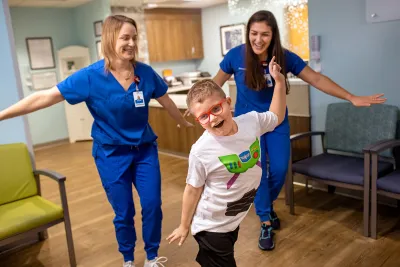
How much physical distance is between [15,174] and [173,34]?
16.6ft

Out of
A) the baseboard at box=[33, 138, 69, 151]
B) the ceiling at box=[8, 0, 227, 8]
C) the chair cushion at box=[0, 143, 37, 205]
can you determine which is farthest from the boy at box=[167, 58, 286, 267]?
the baseboard at box=[33, 138, 69, 151]

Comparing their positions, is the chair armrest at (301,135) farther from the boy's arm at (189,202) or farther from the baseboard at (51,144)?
the baseboard at (51,144)

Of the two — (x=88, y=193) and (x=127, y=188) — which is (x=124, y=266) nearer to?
(x=127, y=188)

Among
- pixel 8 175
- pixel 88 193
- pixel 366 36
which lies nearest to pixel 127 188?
pixel 8 175

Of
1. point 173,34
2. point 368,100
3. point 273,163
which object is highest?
point 173,34

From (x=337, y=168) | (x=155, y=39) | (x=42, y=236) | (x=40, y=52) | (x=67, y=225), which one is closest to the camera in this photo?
(x=67, y=225)

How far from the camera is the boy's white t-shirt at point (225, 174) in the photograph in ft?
4.80

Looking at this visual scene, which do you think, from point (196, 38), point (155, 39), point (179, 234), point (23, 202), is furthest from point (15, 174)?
point (196, 38)

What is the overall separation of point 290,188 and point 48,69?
503cm

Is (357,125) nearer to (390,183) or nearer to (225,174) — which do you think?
(390,183)

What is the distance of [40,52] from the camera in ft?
20.8

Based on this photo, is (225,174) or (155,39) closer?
(225,174)

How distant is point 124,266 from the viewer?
7.41ft

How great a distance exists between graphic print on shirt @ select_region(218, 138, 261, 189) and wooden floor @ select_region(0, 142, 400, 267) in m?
1.01
